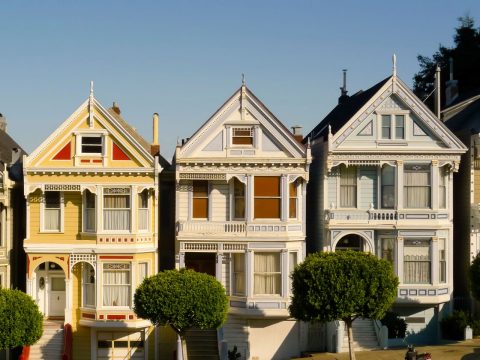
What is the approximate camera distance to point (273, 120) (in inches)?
1564

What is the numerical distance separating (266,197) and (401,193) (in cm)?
649

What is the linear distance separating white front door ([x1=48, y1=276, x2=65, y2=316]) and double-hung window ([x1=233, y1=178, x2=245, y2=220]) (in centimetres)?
935

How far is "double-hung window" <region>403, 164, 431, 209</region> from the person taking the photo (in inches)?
1586

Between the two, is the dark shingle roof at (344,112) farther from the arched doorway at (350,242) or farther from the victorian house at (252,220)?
the arched doorway at (350,242)

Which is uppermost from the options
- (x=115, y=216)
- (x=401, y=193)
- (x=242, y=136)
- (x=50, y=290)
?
(x=242, y=136)

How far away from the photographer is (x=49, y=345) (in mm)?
39406

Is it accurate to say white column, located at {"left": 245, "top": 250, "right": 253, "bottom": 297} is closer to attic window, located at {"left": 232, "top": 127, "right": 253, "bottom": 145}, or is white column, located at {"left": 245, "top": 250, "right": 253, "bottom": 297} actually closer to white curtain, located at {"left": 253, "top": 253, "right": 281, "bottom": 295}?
white curtain, located at {"left": 253, "top": 253, "right": 281, "bottom": 295}

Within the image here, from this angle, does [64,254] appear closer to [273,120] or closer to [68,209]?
[68,209]

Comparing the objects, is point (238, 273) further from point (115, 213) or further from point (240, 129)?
point (240, 129)

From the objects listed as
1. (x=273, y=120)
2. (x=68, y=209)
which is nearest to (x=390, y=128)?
(x=273, y=120)

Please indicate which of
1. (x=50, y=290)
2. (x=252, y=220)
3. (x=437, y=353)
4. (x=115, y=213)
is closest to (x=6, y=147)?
(x=50, y=290)

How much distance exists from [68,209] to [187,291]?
8.92m

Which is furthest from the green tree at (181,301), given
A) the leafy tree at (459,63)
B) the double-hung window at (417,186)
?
the leafy tree at (459,63)

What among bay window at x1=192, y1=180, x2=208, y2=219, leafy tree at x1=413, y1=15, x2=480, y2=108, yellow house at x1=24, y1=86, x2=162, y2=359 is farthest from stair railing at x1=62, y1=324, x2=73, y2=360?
leafy tree at x1=413, y1=15, x2=480, y2=108
